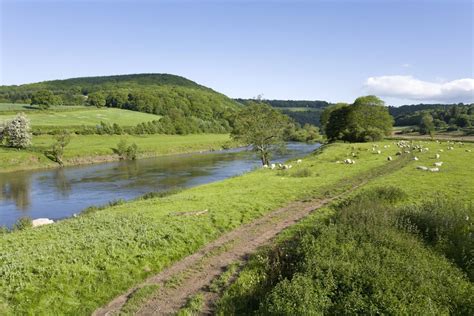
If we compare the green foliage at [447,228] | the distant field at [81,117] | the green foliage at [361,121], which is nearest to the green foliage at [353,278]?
the green foliage at [447,228]

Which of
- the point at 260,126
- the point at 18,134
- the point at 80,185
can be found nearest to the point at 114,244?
the point at 80,185

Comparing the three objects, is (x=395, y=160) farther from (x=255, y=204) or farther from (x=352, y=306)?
(x=352, y=306)

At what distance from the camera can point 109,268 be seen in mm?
13188

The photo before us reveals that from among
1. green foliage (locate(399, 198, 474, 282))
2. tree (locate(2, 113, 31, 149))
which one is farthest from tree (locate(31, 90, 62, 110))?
green foliage (locate(399, 198, 474, 282))

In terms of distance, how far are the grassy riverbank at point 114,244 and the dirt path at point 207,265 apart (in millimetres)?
567

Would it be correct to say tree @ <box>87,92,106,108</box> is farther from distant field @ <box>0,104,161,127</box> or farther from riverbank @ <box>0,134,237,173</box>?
riverbank @ <box>0,134,237,173</box>

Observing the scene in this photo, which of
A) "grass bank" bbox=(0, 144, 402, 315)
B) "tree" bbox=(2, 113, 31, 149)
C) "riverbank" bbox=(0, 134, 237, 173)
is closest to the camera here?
"grass bank" bbox=(0, 144, 402, 315)

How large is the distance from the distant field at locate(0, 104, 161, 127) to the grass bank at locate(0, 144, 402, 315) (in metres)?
90.8

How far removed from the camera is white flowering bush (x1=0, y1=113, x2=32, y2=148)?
73438 mm

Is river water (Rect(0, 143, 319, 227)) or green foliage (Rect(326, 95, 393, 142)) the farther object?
green foliage (Rect(326, 95, 393, 142))

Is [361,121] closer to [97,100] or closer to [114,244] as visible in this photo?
[114,244]

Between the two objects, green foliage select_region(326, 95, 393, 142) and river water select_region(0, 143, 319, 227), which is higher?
green foliage select_region(326, 95, 393, 142)

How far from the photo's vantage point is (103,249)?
1442 cm

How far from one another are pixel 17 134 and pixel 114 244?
238 ft
